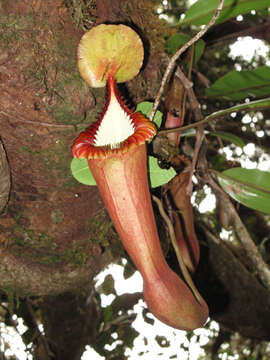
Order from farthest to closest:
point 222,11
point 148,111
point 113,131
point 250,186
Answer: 1. point 250,186
2. point 222,11
3. point 148,111
4. point 113,131

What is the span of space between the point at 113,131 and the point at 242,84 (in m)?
0.75

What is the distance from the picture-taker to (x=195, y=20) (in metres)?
1.14

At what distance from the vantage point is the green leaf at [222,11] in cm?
104

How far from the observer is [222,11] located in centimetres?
108

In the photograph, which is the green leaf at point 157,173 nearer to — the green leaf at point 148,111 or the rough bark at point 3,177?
Answer: the green leaf at point 148,111

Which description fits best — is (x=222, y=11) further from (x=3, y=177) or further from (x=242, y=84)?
(x=3, y=177)

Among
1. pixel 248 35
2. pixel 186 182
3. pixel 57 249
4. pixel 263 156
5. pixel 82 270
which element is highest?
pixel 248 35

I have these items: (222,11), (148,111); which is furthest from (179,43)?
(148,111)

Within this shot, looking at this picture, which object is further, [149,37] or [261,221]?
[261,221]

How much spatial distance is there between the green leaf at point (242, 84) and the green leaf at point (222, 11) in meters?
0.21

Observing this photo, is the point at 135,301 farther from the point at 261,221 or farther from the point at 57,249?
the point at 261,221

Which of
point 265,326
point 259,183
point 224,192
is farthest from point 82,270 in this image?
point 265,326

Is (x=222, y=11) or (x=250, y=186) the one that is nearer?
(x=222, y=11)

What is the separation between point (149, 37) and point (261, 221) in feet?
6.28
